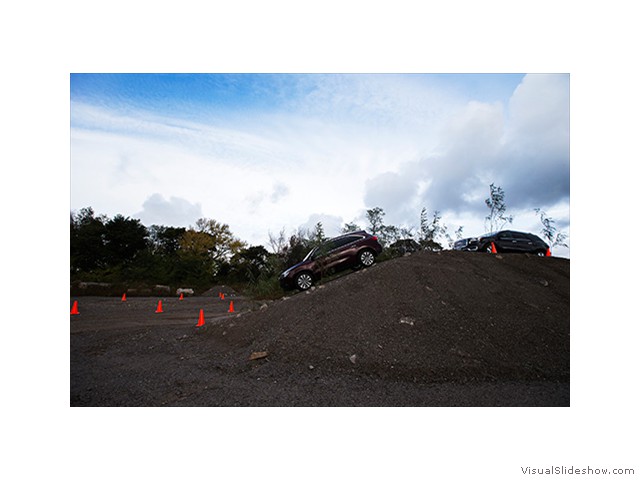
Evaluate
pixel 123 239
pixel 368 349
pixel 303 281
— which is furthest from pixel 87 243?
pixel 368 349

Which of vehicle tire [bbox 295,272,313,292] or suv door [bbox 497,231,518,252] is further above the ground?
suv door [bbox 497,231,518,252]

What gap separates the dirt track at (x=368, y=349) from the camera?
4.59 m

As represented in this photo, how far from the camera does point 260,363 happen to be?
18.4ft

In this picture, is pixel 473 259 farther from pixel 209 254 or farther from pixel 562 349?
pixel 209 254

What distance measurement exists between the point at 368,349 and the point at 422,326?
3.90 ft

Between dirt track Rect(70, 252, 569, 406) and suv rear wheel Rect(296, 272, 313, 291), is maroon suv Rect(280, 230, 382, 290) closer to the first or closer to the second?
suv rear wheel Rect(296, 272, 313, 291)

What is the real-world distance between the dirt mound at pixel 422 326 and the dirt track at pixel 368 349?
0.02 metres

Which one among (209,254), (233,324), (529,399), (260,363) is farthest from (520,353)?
(209,254)

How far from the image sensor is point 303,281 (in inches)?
402

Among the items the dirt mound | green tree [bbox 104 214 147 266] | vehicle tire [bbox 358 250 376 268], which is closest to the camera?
the dirt mound

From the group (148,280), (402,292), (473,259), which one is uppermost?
(473,259)

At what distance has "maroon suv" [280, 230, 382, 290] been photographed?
10.2 metres

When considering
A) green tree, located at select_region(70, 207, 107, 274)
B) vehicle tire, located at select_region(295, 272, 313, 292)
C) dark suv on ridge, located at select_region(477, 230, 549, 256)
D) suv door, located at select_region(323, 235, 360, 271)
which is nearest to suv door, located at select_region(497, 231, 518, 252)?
dark suv on ridge, located at select_region(477, 230, 549, 256)

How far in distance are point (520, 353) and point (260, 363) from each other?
445 cm
